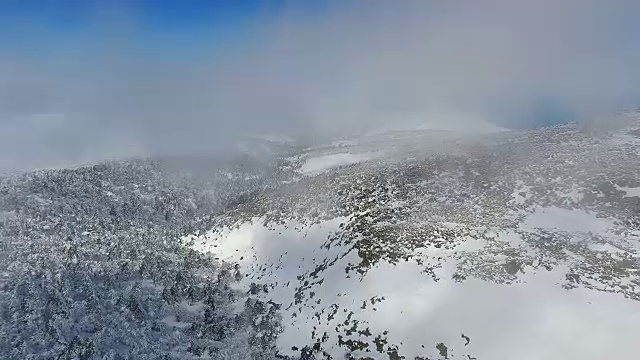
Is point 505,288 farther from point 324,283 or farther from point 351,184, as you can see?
point 351,184

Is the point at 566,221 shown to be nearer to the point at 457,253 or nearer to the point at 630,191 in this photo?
the point at 630,191

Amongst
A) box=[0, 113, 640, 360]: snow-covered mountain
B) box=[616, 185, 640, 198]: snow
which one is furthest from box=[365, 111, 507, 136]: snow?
box=[616, 185, 640, 198]: snow

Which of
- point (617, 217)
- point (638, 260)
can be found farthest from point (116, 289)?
point (617, 217)

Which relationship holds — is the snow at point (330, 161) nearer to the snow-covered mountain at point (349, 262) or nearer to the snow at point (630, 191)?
the snow-covered mountain at point (349, 262)

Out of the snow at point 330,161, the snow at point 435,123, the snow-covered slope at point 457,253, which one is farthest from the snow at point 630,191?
the snow at point 435,123

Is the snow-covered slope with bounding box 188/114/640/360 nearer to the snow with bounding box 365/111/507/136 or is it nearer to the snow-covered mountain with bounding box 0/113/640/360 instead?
the snow-covered mountain with bounding box 0/113/640/360

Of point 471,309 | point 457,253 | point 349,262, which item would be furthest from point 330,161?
point 471,309

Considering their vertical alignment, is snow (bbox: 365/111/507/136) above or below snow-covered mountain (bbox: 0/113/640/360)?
below
